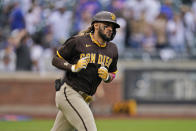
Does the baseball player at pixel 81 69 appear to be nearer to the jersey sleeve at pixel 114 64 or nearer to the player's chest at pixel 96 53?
the player's chest at pixel 96 53

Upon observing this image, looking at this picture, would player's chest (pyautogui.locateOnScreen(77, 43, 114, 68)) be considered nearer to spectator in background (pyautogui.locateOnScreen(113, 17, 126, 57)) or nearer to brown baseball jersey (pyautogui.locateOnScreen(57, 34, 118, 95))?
brown baseball jersey (pyautogui.locateOnScreen(57, 34, 118, 95))

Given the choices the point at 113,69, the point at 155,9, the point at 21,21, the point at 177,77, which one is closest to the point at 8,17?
the point at 21,21

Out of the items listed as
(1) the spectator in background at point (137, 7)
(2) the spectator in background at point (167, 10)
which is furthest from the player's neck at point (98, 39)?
(2) the spectator in background at point (167, 10)

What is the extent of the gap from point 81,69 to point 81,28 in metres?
10.7

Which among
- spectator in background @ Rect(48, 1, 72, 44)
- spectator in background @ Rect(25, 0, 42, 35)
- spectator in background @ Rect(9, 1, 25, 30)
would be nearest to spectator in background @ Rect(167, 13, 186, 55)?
spectator in background @ Rect(48, 1, 72, 44)

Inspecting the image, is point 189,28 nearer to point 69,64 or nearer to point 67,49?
point 67,49

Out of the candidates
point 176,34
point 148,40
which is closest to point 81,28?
point 148,40

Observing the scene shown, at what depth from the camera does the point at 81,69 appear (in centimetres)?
611

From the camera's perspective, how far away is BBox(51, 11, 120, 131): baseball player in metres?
6.05

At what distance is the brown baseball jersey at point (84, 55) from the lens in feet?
20.4

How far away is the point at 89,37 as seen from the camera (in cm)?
639

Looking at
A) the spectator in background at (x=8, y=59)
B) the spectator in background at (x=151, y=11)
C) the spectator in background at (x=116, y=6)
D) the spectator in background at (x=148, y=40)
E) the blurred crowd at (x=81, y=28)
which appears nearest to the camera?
the spectator in background at (x=8, y=59)

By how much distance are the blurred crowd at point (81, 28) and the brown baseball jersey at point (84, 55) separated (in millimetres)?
10147

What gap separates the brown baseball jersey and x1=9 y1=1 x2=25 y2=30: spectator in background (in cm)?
1052
